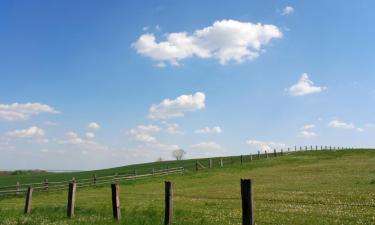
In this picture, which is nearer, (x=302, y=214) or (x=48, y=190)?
(x=302, y=214)

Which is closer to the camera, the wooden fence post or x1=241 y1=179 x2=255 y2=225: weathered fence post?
x1=241 y1=179 x2=255 y2=225: weathered fence post

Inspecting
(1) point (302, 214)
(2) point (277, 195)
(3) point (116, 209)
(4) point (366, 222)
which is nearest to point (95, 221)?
(3) point (116, 209)

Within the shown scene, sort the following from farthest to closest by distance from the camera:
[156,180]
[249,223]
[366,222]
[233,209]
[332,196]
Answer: [156,180]
[332,196]
[233,209]
[366,222]
[249,223]

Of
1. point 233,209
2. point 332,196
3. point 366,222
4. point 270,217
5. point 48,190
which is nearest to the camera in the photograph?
point 366,222

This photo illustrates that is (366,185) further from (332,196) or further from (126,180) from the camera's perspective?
(126,180)

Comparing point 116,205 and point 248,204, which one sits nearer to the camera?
point 248,204

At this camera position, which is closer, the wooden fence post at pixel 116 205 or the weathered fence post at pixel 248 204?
the weathered fence post at pixel 248 204

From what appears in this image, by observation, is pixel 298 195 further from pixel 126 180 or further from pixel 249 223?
pixel 126 180

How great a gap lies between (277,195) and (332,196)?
11.8 ft

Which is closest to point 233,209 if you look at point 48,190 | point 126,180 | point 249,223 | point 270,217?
point 270,217

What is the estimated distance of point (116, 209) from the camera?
18.6m

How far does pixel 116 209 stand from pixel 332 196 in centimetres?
1543

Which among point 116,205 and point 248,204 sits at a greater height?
point 248,204

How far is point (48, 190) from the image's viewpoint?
54.9m
